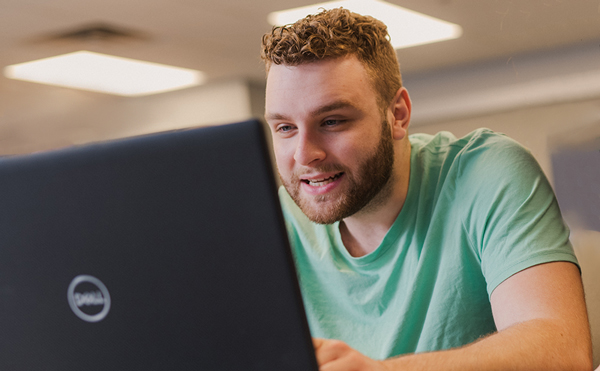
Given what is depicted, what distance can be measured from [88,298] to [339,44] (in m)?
0.73

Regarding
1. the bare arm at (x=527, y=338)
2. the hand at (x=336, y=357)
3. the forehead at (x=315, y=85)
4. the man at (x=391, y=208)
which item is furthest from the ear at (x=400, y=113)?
the hand at (x=336, y=357)

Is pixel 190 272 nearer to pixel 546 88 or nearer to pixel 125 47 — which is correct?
pixel 546 88

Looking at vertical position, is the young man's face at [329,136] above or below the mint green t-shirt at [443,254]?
above

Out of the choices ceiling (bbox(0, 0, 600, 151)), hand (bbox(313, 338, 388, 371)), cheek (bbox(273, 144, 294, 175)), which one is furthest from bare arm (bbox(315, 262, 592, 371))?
ceiling (bbox(0, 0, 600, 151))

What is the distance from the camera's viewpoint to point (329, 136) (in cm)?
111

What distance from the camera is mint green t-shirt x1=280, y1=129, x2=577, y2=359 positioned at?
0.94 metres

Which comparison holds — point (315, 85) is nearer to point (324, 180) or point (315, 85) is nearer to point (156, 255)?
point (324, 180)

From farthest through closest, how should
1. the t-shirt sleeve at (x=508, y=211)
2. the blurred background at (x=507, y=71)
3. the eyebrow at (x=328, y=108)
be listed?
the blurred background at (x=507, y=71) < the eyebrow at (x=328, y=108) < the t-shirt sleeve at (x=508, y=211)

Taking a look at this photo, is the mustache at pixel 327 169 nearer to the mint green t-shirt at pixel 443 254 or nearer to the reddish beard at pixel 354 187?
the reddish beard at pixel 354 187

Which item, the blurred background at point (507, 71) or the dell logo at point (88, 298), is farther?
the blurred background at point (507, 71)

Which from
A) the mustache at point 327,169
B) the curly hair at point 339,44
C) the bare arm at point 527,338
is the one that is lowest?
the bare arm at point 527,338

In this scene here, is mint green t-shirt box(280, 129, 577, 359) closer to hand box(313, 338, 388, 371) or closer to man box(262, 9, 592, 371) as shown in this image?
man box(262, 9, 592, 371)

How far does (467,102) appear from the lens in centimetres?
145

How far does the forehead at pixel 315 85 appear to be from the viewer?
108 centimetres
